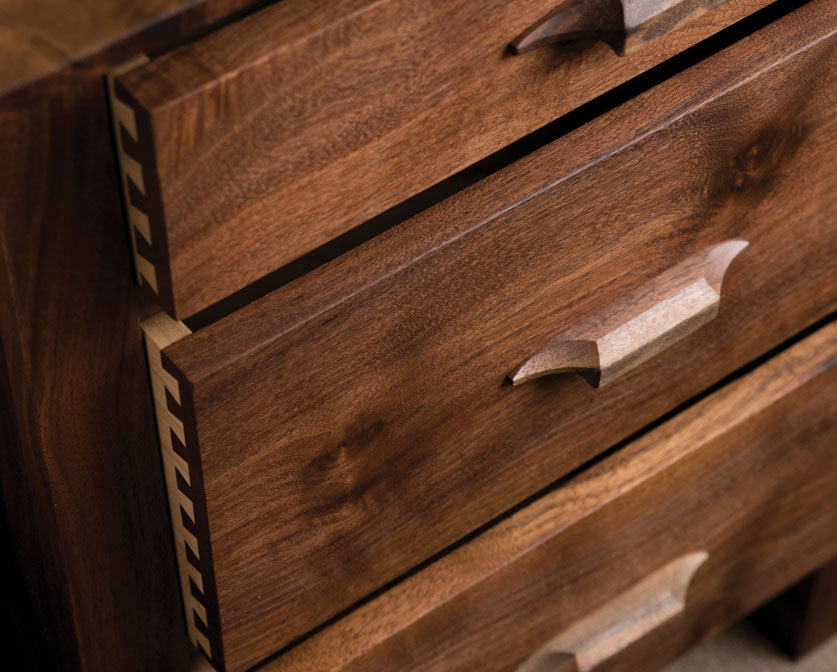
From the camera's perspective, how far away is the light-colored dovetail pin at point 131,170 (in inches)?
12.4

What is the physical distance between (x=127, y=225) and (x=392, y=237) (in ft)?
0.27

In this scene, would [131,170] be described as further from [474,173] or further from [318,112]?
[474,173]

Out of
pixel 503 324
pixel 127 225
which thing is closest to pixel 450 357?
pixel 503 324

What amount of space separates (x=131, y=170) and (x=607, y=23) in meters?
0.15

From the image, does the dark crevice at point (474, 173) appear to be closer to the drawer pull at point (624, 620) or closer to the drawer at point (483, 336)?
the drawer at point (483, 336)

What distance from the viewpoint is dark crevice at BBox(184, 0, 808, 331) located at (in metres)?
0.47

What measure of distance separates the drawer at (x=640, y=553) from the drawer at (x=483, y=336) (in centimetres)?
2

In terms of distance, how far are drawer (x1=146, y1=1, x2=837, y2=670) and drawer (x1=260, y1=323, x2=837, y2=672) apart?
2cm

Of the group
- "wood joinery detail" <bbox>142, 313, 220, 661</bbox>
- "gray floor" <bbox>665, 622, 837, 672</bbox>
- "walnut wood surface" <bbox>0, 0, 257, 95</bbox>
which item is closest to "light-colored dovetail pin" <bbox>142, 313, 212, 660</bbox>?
"wood joinery detail" <bbox>142, 313, 220, 661</bbox>

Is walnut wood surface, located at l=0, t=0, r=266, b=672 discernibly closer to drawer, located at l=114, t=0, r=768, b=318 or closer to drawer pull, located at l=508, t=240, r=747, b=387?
drawer, located at l=114, t=0, r=768, b=318

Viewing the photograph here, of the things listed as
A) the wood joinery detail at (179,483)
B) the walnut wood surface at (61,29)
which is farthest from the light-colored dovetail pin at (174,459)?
the walnut wood surface at (61,29)

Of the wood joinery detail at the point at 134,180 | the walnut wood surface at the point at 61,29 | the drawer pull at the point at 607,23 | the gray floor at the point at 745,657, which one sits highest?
the walnut wood surface at the point at 61,29

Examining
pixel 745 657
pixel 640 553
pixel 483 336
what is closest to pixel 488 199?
pixel 483 336

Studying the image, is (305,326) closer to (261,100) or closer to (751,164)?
(261,100)
